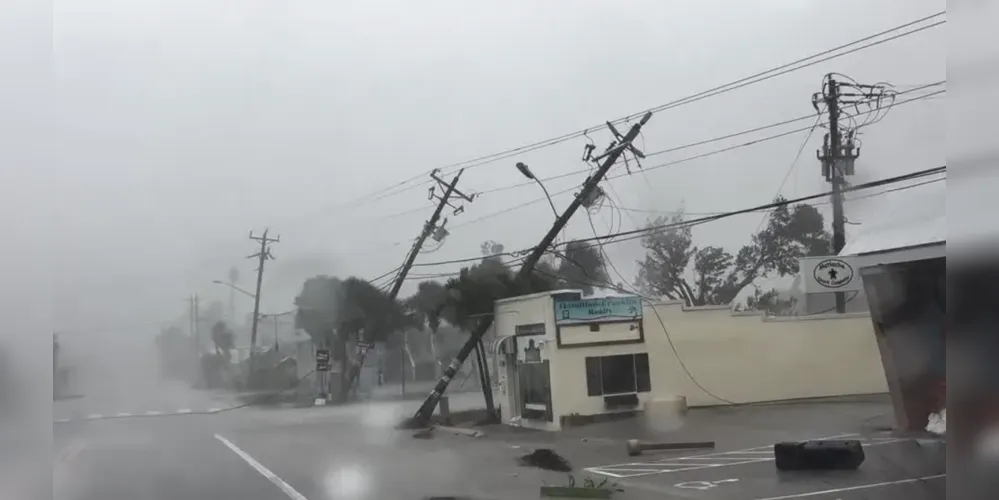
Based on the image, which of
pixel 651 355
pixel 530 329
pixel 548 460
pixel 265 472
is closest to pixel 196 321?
pixel 265 472

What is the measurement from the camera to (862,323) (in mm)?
2230

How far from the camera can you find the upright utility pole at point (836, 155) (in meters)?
2.19

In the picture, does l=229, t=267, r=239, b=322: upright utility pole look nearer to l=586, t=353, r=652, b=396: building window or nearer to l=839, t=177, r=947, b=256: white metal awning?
l=586, t=353, r=652, b=396: building window

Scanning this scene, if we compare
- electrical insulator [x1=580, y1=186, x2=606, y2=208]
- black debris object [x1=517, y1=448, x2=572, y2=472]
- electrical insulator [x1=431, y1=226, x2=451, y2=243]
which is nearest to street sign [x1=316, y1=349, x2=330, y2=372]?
electrical insulator [x1=431, y1=226, x2=451, y2=243]

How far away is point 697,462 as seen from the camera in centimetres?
212

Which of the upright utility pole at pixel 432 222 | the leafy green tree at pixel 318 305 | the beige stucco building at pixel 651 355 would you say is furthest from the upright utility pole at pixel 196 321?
the beige stucco building at pixel 651 355

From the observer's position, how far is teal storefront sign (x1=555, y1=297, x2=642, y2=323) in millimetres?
2168

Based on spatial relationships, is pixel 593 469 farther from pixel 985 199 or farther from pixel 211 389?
pixel 985 199

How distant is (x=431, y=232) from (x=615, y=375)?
2.10 ft

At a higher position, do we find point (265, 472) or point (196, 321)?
point (196, 321)

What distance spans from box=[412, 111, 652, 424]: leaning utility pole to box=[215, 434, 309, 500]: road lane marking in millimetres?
372

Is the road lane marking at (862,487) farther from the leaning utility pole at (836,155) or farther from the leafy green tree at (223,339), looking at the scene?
the leafy green tree at (223,339)

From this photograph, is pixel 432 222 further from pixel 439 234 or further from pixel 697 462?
pixel 697 462

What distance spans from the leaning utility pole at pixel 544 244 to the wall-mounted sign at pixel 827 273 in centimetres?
55
